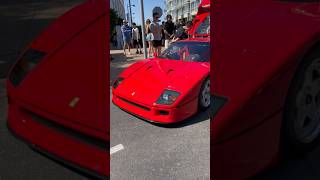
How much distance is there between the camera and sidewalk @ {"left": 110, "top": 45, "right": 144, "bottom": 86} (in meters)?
1.07

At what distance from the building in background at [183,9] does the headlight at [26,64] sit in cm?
54

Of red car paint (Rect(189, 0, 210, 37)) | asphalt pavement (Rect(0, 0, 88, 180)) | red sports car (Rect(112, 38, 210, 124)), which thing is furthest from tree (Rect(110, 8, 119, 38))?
red car paint (Rect(189, 0, 210, 37))

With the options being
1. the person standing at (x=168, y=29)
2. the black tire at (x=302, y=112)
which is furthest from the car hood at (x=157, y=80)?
the black tire at (x=302, y=112)

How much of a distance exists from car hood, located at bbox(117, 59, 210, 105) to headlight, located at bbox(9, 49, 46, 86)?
13.5 inches

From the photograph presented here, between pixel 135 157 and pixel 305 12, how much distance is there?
4.13ft

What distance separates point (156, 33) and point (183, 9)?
0.70 ft

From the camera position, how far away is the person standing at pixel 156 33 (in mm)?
1188

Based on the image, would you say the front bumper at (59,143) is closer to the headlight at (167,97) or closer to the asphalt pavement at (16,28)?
the asphalt pavement at (16,28)

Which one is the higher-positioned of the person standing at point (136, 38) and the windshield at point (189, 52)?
the person standing at point (136, 38)

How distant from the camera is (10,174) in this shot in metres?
1.10

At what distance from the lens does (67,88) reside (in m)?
1.02

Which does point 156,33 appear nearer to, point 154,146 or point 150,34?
point 150,34

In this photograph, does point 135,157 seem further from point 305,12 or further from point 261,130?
point 305,12

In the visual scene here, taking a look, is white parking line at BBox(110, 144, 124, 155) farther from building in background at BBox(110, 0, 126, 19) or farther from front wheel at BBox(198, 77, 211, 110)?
building in background at BBox(110, 0, 126, 19)
